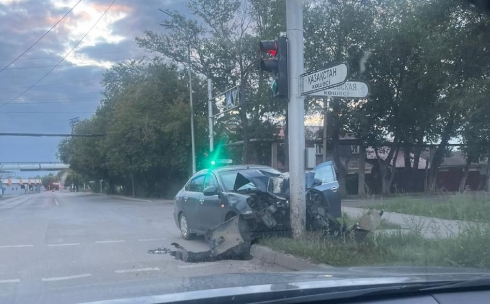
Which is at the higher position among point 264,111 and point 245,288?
point 264,111

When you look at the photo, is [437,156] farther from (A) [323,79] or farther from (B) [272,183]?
(A) [323,79]

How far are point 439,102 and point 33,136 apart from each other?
24138mm

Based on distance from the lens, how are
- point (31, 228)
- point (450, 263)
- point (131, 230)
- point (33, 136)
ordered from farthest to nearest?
point (33, 136) < point (31, 228) < point (131, 230) < point (450, 263)

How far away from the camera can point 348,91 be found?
9391mm

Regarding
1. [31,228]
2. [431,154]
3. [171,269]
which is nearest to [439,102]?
[431,154]

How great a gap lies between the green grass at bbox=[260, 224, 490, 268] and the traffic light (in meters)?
2.41

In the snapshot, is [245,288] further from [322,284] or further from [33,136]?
[33,136]

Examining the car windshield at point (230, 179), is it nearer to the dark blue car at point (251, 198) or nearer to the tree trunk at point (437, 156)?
the dark blue car at point (251, 198)

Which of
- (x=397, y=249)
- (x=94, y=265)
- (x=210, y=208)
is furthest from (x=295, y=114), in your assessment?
(x=94, y=265)

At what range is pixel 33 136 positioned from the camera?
123 ft

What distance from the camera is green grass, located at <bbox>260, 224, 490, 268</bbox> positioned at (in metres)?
7.16

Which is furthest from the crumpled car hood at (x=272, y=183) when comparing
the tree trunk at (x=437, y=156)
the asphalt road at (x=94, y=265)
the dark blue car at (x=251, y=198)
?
the tree trunk at (x=437, y=156)

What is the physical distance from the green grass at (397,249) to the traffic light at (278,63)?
2.41 m

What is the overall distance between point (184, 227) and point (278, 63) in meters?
5.11
